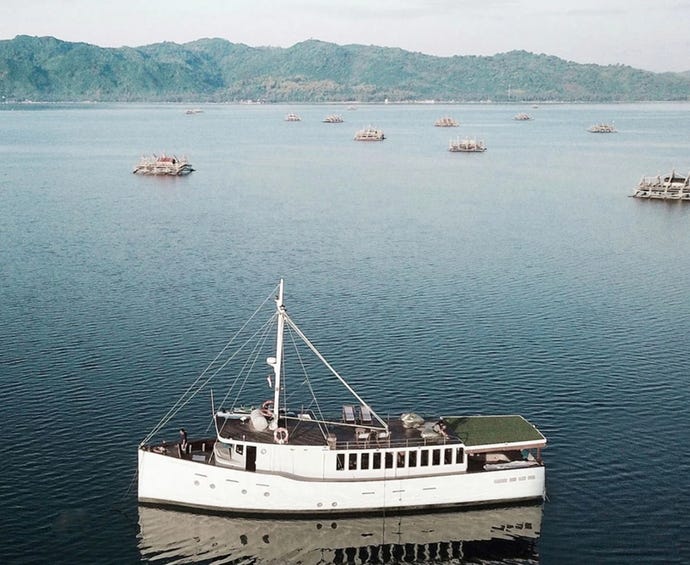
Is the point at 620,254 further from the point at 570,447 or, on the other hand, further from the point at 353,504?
the point at 353,504

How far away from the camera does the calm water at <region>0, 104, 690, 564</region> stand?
4434 centimetres

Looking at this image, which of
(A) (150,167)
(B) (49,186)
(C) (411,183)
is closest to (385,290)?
(C) (411,183)

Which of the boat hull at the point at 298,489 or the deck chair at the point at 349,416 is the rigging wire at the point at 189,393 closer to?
the boat hull at the point at 298,489

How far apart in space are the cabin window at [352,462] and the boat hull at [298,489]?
2.14 feet

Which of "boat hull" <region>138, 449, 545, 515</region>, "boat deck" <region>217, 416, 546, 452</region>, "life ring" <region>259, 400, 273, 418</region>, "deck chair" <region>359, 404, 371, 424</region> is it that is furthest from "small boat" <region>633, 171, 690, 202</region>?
"life ring" <region>259, 400, 273, 418</region>

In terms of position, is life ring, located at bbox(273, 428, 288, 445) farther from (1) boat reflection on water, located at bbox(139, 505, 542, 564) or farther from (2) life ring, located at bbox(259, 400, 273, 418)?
(1) boat reflection on water, located at bbox(139, 505, 542, 564)

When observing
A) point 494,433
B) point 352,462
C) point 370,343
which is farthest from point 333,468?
point 370,343

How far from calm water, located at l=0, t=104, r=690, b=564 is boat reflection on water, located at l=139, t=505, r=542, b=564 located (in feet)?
0.41

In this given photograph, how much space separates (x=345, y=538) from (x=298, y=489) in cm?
350

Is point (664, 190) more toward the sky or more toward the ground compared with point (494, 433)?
more toward the sky

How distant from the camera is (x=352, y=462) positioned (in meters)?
45.5

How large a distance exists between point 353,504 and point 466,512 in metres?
6.34

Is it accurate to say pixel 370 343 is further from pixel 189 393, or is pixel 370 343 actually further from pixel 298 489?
pixel 298 489

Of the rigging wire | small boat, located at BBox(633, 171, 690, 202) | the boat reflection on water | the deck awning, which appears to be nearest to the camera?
the boat reflection on water
